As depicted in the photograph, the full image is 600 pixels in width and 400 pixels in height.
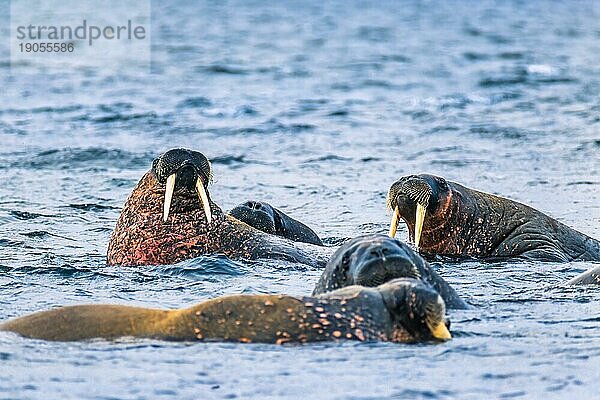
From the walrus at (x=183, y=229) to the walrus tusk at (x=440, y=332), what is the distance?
129 inches

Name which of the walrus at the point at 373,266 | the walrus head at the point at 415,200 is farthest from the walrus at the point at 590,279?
the walrus head at the point at 415,200

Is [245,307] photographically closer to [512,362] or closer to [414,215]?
[512,362]

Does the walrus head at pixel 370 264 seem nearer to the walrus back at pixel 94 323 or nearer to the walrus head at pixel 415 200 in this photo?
the walrus back at pixel 94 323

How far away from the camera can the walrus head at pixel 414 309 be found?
649cm

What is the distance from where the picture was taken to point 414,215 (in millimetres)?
10812

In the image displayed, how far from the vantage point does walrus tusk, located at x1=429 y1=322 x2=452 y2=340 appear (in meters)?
6.67

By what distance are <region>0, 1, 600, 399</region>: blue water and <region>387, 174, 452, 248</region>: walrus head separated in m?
0.55

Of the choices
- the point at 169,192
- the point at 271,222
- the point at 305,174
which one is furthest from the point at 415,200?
the point at 305,174

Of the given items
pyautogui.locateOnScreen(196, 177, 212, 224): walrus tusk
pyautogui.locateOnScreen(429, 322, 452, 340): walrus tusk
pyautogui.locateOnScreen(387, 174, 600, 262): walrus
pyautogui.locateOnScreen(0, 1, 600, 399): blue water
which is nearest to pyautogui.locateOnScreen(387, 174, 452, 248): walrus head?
pyautogui.locateOnScreen(387, 174, 600, 262): walrus

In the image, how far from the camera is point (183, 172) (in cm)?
1021

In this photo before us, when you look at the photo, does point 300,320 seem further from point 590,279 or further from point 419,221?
point 419,221

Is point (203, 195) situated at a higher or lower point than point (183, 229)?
higher

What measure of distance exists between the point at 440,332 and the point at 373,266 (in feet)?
1.88

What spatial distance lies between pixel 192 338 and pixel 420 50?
27834 millimetres
